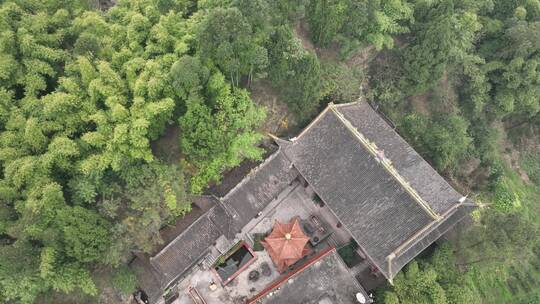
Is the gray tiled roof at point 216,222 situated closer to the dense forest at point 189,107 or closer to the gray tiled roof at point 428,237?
the dense forest at point 189,107

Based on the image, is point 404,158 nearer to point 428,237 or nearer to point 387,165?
point 387,165

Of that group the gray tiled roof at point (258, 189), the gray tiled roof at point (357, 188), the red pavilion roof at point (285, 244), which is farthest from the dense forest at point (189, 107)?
the red pavilion roof at point (285, 244)

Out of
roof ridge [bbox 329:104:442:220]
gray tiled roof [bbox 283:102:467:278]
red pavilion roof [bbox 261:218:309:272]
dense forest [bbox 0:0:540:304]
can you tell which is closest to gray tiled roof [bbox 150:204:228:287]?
dense forest [bbox 0:0:540:304]

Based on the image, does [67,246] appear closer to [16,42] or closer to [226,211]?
[226,211]

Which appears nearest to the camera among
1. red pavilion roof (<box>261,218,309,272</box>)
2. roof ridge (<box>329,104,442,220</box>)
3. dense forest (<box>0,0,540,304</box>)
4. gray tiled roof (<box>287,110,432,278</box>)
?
dense forest (<box>0,0,540,304</box>)

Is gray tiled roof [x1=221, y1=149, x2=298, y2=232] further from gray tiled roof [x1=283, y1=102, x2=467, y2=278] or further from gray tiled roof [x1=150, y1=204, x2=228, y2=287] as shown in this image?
gray tiled roof [x1=283, y1=102, x2=467, y2=278]

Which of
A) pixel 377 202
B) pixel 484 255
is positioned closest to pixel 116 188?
pixel 377 202
